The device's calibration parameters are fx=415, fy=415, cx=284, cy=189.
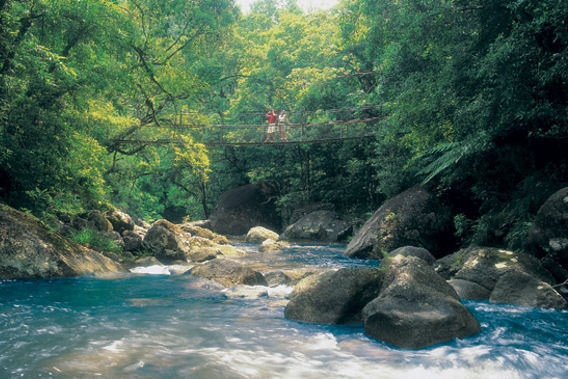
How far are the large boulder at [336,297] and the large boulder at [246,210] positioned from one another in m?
16.6

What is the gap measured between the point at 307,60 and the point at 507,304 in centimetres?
2154

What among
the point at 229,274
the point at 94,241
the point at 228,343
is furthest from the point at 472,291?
the point at 94,241

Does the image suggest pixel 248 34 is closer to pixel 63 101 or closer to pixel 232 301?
pixel 63 101

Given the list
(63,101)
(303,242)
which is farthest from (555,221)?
(303,242)

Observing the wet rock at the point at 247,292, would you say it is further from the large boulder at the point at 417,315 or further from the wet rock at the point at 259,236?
the wet rock at the point at 259,236

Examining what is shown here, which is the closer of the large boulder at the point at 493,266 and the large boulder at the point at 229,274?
the large boulder at the point at 493,266

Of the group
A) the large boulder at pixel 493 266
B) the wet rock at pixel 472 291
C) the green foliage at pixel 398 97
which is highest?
the green foliage at pixel 398 97

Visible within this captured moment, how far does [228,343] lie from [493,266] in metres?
4.43

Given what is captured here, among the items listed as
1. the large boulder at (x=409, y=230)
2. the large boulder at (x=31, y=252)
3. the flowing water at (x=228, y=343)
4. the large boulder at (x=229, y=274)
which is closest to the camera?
the flowing water at (x=228, y=343)

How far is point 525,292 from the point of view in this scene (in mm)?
5754

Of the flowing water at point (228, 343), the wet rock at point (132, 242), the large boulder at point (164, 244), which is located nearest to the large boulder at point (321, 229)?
the large boulder at point (164, 244)

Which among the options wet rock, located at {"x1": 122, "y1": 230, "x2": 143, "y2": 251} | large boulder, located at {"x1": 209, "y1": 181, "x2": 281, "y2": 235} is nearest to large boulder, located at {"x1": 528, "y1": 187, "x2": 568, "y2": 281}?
wet rock, located at {"x1": 122, "y1": 230, "x2": 143, "y2": 251}

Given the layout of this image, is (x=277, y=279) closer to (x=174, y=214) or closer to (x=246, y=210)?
(x=246, y=210)

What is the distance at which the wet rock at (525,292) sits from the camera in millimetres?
5480
